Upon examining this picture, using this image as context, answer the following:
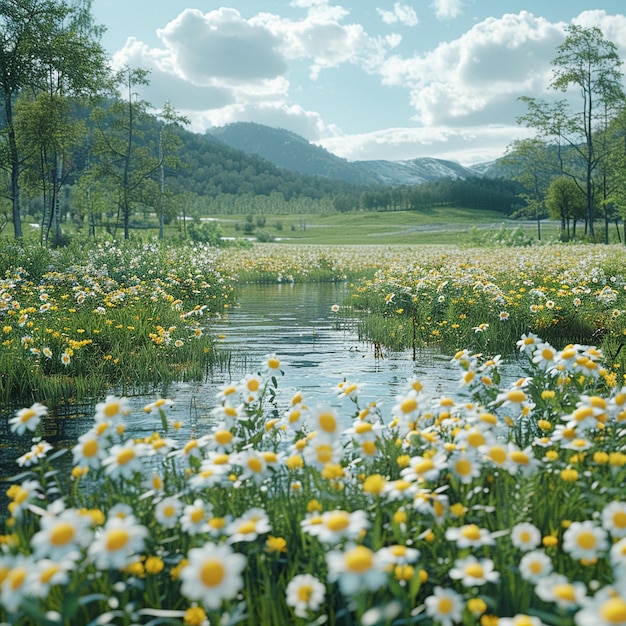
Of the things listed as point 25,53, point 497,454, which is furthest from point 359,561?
point 25,53

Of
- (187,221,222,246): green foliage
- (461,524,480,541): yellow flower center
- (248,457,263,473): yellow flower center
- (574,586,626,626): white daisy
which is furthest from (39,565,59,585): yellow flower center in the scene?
(187,221,222,246): green foliage

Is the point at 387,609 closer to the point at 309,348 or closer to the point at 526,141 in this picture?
the point at 309,348

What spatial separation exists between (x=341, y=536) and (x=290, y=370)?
276 inches

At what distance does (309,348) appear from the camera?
10875 mm

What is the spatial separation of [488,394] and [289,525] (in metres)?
1.86

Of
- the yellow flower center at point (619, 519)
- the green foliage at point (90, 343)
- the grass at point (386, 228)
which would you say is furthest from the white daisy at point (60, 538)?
the grass at point (386, 228)

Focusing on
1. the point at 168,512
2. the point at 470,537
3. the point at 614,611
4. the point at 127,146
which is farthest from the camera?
the point at 127,146

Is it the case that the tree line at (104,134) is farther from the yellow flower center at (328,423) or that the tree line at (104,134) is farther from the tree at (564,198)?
the yellow flower center at (328,423)

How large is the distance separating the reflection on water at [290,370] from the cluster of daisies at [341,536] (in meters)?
1.69

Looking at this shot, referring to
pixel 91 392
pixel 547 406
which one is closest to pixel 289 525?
pixel 547 406

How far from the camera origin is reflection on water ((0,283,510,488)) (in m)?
6.34

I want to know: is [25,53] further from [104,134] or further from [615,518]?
[615,518]

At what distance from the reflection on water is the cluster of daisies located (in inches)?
66.6

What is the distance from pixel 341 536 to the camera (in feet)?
6.51
